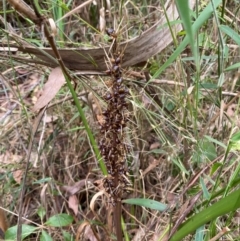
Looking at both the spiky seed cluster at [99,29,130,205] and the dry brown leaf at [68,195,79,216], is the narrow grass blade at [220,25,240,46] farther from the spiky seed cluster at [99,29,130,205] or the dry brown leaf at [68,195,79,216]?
the dry brown leaf at [68,195,79,216]

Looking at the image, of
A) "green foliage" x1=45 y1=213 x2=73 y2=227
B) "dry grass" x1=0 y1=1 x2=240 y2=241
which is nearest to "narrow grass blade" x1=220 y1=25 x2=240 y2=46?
"dry grass" x1=0 y1=1 x2=240 y2=241

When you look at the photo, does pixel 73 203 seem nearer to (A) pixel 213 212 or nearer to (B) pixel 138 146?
(B) pixel 138 146

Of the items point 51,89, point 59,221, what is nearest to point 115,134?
point 51,89

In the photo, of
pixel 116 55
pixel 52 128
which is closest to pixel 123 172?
pixel 116 55

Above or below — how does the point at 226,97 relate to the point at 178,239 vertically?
above

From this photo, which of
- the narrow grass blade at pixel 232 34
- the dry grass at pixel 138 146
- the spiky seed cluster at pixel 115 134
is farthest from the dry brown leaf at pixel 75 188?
the narrow grass blade at pixel 232 34

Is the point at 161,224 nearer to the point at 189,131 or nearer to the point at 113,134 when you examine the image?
the point at 189,131
